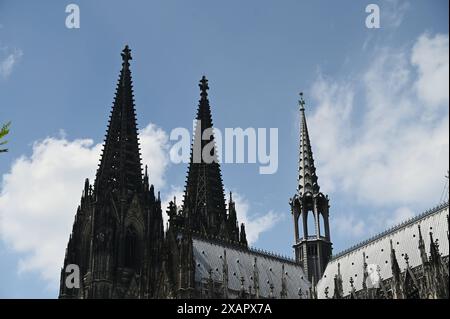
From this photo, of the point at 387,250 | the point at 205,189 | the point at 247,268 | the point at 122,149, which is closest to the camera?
the point at 387,250

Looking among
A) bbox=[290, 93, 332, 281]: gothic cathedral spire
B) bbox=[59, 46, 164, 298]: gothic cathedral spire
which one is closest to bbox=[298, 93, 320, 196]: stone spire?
bbox=[290, 93, 332, 281]: gothic cathedral spire

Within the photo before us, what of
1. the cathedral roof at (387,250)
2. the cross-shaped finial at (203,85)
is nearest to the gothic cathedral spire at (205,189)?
the cross-shaped finial at (203,85)

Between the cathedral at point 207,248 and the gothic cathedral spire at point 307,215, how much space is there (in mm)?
96

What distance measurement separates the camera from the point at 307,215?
207 feet

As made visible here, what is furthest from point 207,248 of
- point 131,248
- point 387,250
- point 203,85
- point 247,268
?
point 203,85

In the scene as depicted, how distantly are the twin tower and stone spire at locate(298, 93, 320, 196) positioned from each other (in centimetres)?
11

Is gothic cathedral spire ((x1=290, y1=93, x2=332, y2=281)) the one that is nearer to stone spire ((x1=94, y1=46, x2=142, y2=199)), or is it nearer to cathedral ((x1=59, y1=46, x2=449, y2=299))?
cathedral ((x1=59, y1=46, x2=449, y2=299))

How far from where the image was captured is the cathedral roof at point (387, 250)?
1911 inches

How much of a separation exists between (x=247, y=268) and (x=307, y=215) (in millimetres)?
10647

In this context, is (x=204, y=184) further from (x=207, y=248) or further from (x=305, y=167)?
(x=207, y=248)

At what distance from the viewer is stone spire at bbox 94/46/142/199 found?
61.2 metres

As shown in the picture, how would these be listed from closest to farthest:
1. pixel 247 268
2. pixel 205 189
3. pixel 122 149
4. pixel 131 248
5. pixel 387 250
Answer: pixel 387 250 < pixel 247 268 < pixel 131 248 < pixel 122 149 < pixel 205 189
